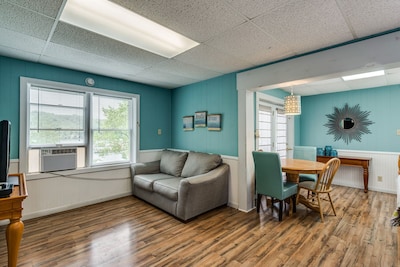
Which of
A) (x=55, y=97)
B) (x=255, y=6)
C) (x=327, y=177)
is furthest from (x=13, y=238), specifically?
(x=327, y=177)

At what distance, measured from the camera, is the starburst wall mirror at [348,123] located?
4.50m

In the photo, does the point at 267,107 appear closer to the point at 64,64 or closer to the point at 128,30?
the point at 128,30

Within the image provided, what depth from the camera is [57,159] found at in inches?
122

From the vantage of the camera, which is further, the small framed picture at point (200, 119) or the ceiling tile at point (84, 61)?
the small framed picture at point (200, 119)

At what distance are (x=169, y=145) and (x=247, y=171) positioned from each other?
84.5 inches

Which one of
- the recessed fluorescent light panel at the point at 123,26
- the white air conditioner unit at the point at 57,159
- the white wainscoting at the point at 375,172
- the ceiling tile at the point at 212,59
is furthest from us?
the white wainscoting at the point at 375,172

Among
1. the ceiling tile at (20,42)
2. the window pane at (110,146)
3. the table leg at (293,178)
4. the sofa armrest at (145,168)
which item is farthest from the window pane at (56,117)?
the table leg at (293,178)

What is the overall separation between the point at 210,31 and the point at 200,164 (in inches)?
84.4

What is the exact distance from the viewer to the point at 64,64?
3031 millimetres

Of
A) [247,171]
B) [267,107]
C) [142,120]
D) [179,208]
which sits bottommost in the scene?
[179,208]

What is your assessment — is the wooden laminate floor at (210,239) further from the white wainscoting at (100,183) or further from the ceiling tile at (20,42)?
the ceiling tile at (20,42)

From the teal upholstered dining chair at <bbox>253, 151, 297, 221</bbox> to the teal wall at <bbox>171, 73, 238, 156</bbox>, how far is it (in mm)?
527

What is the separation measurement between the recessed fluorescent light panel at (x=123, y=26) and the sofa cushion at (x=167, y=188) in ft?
6.26

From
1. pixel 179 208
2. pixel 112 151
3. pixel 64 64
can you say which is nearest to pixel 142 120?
pixel 112 151
